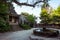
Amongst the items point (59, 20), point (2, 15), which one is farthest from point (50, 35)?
point (59, 20)

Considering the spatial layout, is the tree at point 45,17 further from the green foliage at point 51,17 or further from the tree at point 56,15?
the tree at point 56,15

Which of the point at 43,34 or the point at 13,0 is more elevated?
the point at 13,0

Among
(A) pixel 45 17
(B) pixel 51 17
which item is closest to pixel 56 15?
(B) pixel 51 17

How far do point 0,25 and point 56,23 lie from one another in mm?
29047

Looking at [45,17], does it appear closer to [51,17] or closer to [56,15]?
[51,17]

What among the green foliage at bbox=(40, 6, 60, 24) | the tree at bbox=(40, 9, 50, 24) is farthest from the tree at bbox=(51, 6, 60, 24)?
the tree at bbox=(40, 9, 50, 24)

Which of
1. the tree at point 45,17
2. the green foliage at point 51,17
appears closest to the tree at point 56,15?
the green foliage at point 51,17

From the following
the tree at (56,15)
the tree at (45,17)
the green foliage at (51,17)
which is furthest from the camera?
the tree at (45,17)

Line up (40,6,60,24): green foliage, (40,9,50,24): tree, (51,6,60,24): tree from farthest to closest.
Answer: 1. (40,9,50,24): tree
2. (40,6,60,24): green foliage
3. (51,6,60,24): tree

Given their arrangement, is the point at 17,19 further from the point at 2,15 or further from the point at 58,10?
the point at 2,15

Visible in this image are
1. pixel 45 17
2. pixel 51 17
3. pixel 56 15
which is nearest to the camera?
pixel 56 15

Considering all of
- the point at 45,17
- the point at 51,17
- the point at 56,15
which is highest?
the point at 56,15

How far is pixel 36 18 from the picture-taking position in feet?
→ 204

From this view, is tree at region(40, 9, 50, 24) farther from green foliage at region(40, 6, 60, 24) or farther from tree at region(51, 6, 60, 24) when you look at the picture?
tree at region(51, 6, 60, 24)
